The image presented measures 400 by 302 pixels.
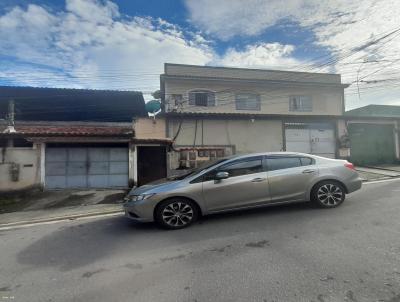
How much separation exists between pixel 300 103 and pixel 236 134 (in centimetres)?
845

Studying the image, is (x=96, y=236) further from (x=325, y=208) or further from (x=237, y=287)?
(x=325, y=208)

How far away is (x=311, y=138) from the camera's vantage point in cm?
1483

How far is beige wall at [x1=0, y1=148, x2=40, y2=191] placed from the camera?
1071 centimetres

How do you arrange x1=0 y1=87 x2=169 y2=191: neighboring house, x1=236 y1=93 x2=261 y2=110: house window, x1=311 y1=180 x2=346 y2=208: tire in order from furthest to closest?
x1=236 y1=93 x2=261 y2=110: house window → x1=0 y1=87 x2=169 y2=191: neighboring house → x1=311 y1=180 x2=346 y2=208: tire

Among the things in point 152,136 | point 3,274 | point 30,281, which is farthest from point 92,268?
point 152,136

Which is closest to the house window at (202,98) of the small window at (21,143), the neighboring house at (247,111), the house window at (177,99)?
the neighboring house at (247,111)

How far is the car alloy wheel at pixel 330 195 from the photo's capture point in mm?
5754

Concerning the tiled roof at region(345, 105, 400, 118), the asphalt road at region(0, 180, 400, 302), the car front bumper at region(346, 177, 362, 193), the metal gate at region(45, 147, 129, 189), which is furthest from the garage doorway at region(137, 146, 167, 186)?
the tiled roof at region(345, 105, 400, 118)

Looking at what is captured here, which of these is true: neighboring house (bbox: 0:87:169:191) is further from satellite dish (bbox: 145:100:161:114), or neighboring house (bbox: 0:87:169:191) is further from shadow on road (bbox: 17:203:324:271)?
shadow on road (bbox: 17:203:324:271)

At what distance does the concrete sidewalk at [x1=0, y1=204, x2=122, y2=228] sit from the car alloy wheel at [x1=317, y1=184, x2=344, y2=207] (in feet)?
17.3

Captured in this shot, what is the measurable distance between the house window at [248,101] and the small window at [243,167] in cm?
1319

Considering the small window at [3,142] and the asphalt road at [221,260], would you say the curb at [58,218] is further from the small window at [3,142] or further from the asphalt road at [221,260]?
the small window at [3,142]

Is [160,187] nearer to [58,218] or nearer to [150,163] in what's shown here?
[58,218]

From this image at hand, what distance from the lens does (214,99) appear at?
59.8 ft
